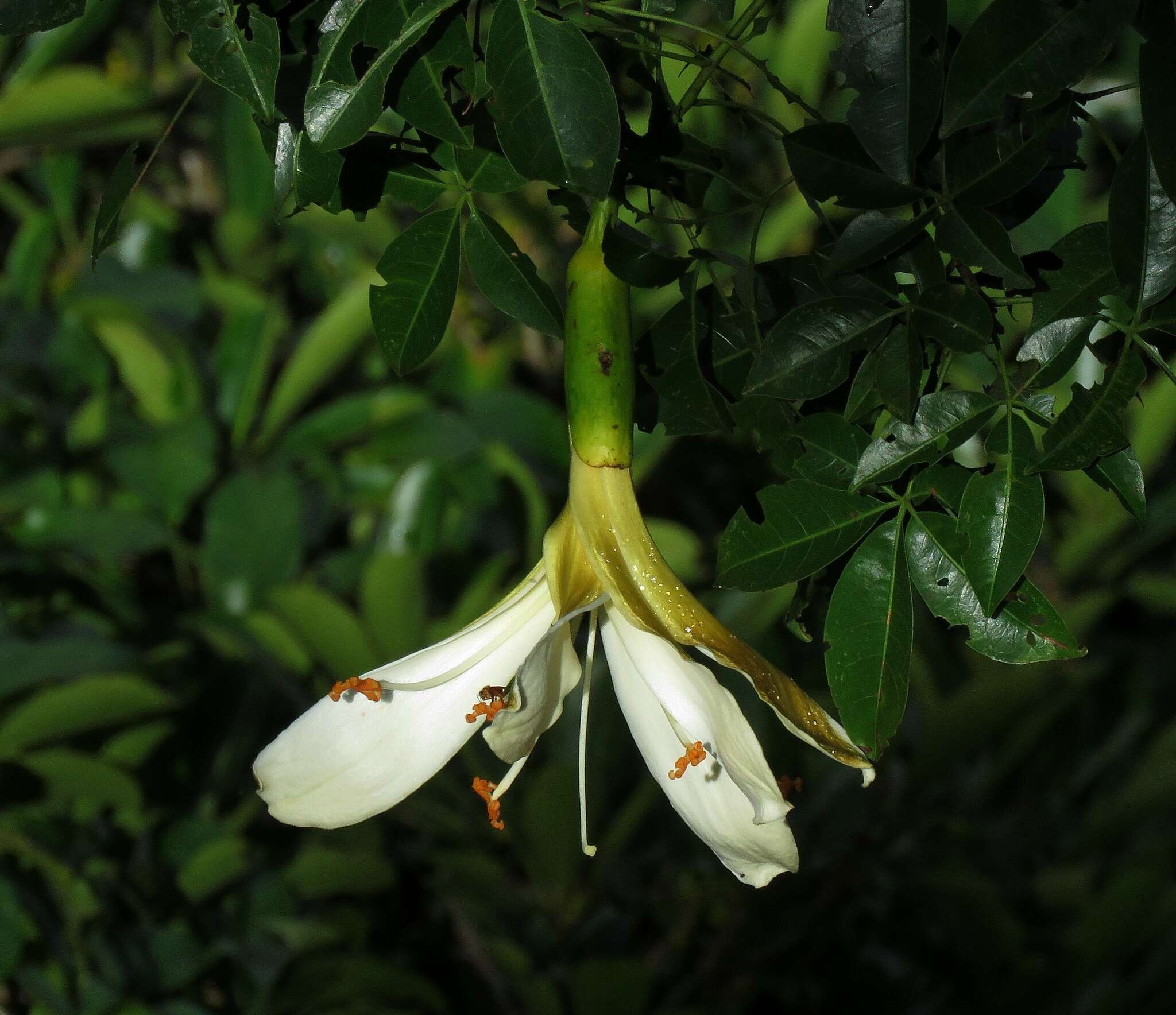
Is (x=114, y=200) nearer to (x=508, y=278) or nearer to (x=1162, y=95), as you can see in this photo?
(x=508, y=278)

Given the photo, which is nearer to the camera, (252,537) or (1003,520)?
(1003,520)

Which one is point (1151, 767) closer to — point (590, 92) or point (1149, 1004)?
point (1149, 1004)

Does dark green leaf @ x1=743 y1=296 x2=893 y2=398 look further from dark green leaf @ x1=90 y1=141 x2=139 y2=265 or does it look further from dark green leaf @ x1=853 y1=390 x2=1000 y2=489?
dark green leaf @ x1=90 y1=141 x2=139 y2=265

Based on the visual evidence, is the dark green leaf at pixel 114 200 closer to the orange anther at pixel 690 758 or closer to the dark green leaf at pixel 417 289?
the dark green leaf at pixel 417 289

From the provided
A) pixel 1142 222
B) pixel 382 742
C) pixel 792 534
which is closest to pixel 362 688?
pixel 382 742

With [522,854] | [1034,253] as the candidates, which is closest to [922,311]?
[1034,253]

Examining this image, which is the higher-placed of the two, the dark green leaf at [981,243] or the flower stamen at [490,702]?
the dark green leaf at [981,243]

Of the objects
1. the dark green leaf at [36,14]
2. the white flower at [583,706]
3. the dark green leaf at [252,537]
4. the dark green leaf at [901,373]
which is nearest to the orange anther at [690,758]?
the white flower at [583,706]
